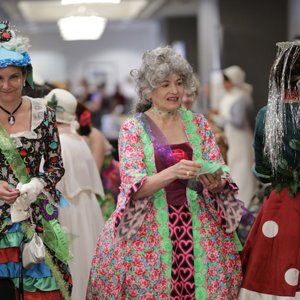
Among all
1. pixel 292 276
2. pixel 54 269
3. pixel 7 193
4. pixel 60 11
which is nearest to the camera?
pixel 7 193

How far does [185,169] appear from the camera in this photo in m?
3.55

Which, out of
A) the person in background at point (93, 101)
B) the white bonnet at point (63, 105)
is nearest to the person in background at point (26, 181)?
the white bonnet at point (63, 105)

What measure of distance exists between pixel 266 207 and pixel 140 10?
1368cm

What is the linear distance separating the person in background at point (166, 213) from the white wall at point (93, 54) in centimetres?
2212

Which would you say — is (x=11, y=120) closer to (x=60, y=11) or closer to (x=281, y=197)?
(x=281, y=197)

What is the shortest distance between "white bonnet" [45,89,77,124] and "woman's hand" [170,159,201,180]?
1.58m

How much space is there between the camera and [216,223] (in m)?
3.86

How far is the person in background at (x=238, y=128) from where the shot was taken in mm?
9039

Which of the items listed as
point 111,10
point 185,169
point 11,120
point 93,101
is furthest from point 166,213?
point 93,101

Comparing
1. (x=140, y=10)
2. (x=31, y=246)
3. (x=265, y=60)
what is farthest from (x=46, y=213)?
(x=140, y=10)

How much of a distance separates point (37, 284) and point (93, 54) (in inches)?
938

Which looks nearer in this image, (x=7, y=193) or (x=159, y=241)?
(x=7, y=193)

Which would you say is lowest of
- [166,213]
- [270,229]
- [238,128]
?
[270,229]

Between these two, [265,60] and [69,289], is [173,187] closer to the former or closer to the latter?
[69,289]
